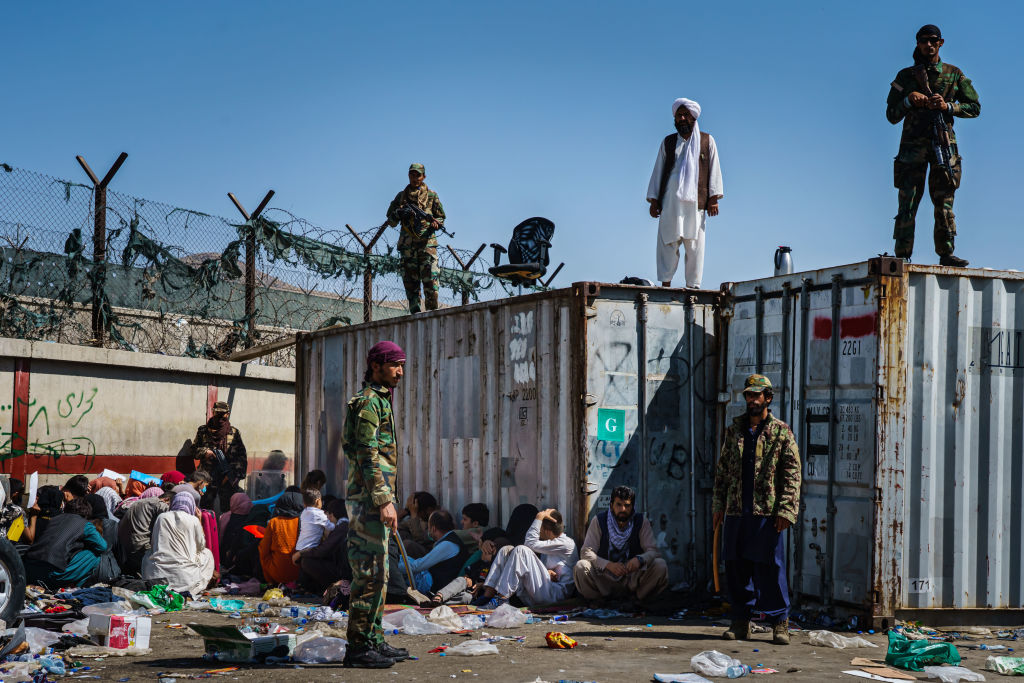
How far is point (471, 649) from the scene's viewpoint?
6.13 meters

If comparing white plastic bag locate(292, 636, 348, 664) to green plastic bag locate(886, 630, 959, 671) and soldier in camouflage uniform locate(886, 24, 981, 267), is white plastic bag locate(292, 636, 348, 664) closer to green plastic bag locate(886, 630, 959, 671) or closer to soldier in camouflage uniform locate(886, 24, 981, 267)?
green plastic bag locate(886, 630, 959, 671)

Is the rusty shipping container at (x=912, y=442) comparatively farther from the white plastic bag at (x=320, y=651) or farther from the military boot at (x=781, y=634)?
the white plastic bag at (x=320, y=651)

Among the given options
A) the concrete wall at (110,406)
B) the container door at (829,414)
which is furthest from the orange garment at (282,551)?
the container door at (829,414)

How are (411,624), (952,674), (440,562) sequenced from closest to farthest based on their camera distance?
(952,674) → (411,624) → (440,562)

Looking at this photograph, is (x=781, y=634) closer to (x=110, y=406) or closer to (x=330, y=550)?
(x=330, y=550)

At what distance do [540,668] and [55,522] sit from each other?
15.6ft

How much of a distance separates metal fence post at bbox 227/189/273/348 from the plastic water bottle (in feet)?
23.2

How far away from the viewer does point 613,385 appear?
27.9 ft

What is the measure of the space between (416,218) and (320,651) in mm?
6152

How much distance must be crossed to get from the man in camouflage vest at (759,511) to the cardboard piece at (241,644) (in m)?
2.76

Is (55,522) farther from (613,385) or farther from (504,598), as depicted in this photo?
(613,385)

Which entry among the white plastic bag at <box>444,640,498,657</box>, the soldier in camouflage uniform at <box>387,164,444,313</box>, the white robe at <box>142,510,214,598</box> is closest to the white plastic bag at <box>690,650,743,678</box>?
the white plastic bag at <box>444,640,498,657</box>

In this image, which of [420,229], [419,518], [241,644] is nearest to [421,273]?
[420,229]

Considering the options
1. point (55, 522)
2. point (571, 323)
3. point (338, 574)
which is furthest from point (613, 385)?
point (55, 522)
